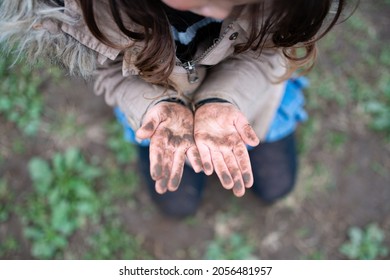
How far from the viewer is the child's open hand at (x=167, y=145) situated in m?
1.19

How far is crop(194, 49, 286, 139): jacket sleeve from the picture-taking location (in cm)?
138

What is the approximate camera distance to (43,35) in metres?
1.11

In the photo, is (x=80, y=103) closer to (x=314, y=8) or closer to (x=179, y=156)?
(x=179, y=156)

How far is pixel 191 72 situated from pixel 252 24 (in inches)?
13.1

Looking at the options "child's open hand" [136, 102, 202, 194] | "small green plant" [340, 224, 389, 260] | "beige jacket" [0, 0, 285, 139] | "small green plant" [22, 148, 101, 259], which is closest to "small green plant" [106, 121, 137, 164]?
"small green plant" [22, 148, 101, 259]

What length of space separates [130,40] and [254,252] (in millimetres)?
1201

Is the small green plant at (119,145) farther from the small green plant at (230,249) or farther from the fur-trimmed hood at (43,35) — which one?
the fur-trimmed hood at (43,35)

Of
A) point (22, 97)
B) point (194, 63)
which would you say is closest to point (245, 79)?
point (194, 63)

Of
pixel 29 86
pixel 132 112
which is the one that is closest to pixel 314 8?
pixel 132 112

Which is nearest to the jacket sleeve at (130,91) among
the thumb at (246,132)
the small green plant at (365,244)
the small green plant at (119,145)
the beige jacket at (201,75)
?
the beige jacket at (201,75)

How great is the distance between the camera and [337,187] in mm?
1954

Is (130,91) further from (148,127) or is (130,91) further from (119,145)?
(119,145)

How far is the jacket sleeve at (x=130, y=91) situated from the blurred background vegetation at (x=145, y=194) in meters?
0.55

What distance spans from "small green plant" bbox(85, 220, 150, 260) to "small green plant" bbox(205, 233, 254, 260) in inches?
12.0
